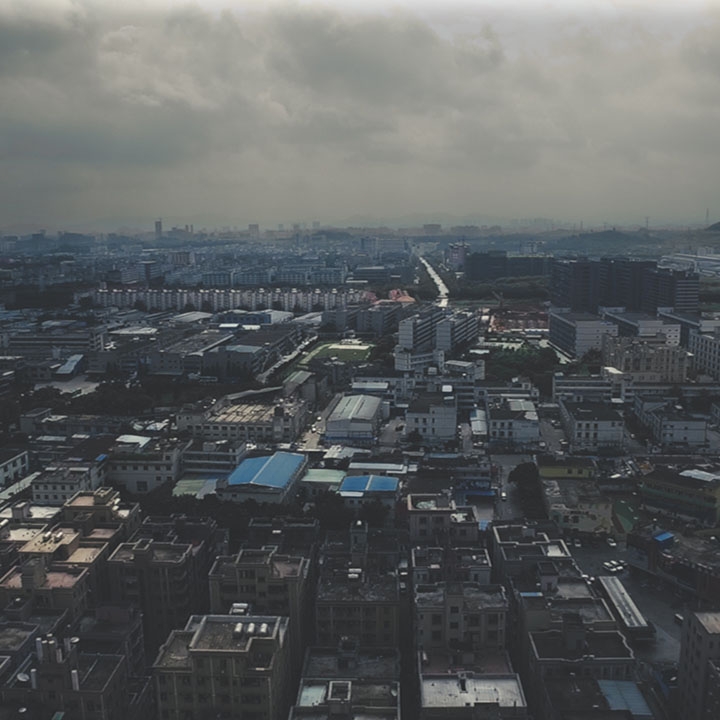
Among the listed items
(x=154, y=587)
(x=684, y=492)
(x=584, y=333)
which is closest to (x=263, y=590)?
(x=154, y=587)

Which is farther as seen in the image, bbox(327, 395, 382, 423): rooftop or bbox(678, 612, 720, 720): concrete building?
bbox(327, 395, 382, 423): rooftop

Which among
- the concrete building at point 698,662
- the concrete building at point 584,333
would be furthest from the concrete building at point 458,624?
the concrete building at point 584,333

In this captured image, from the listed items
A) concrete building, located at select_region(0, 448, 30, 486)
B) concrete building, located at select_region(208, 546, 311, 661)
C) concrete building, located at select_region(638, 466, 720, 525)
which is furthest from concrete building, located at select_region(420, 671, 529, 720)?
concrete building, located at select_region(0, 448, 30, 486)

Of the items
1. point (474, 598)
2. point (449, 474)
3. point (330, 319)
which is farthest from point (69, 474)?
point (330, 319)

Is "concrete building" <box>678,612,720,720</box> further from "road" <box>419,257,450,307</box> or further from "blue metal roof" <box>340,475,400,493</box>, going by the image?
"road" <box>419,257,450,307</box>

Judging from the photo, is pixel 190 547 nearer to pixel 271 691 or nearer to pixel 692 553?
pixel 271 691

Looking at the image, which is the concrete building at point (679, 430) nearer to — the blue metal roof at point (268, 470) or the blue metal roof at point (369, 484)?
the blue metal roof at point (369, 484)
